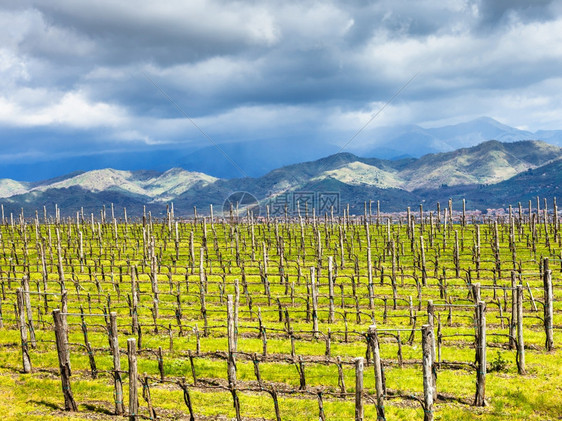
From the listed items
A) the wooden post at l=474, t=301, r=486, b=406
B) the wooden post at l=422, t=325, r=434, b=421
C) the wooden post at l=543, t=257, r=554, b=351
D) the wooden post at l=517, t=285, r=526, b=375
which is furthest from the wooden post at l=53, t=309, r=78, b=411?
the wooden post at l=543, t=257, r=554, b=351

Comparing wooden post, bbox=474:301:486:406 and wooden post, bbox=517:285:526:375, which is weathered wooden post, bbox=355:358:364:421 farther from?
wooden post, bbox=517:285:526:375

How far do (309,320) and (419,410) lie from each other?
591 inches

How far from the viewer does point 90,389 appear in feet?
62.2

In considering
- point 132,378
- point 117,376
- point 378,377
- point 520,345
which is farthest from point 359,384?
point 520,345

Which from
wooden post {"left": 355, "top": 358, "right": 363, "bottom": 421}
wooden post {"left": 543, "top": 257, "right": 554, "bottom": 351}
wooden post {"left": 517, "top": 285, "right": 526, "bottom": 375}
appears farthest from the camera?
wooden post {"left": 543, "top": 257, "right": 554, "bottom": 351}

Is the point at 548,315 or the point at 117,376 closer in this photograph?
the point at 117,376

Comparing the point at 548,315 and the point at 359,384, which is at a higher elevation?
the point at 359,384

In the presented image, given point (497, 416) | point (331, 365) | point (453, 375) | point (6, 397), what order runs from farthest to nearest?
point (331, 365)
point (453, 375)
point (6, 397)
point (497, 416)

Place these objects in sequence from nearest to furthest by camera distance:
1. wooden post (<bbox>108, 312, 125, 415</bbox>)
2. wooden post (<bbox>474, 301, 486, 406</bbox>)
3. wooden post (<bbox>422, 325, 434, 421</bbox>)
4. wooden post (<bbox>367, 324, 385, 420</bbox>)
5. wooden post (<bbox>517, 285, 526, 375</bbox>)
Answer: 1. wooden post (<bbox>367, 324, 385, 420</bbox>)
2. wooden post (<bbox>422, 325, 434, 421</bbox>)
3. wooden post (<bbox>108, 312, 125, 415</bbox>)
4. wooden post (<bbox>474, 301, 486, 406</bbox>)
5. wooden post (<bbox>517, 285, 526, 375</bbox>)

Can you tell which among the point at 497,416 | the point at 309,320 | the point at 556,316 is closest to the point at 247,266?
the point at 309,320

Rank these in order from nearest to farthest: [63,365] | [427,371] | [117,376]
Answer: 1. [427,371]
2. [117,376]
3. [63,365]

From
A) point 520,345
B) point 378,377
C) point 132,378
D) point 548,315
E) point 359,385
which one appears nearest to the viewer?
point 359,385

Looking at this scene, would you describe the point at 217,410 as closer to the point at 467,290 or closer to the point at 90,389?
the point at 90,389

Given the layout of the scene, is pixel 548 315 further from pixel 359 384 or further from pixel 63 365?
pixel 63 365
